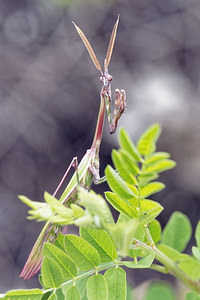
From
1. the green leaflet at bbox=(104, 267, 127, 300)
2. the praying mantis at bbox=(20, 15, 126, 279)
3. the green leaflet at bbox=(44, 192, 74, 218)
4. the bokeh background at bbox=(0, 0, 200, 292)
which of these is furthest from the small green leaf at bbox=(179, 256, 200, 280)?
the bokeh background at bbox=(0, 0, 200, 292)

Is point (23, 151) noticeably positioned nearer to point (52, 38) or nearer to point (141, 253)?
point (52, 38)

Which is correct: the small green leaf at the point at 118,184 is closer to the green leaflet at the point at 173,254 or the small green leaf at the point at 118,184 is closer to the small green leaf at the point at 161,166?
the small green leaf at the point at 161,166

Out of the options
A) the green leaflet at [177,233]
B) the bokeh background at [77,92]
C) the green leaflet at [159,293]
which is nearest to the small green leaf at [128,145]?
the green leaflet at [177,233]

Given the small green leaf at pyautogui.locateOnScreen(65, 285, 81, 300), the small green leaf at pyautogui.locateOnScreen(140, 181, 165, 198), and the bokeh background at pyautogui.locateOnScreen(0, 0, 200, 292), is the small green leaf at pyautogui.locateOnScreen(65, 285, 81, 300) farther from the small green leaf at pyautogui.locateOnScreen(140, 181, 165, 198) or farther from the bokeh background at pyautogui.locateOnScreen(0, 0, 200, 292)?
the bokeh background at pyautogui.locateOnScreen(0, 0, 200, 292)

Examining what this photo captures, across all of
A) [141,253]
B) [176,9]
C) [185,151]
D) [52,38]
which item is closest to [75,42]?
[52,38]

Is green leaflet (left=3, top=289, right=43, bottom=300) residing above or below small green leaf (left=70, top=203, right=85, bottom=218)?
below

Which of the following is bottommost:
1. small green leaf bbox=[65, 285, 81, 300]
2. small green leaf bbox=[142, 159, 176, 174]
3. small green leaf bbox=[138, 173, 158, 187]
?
small green leaf bbox=[65, 285, 81, 300]

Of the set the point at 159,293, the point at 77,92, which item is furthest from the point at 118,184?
the point at 77,92
